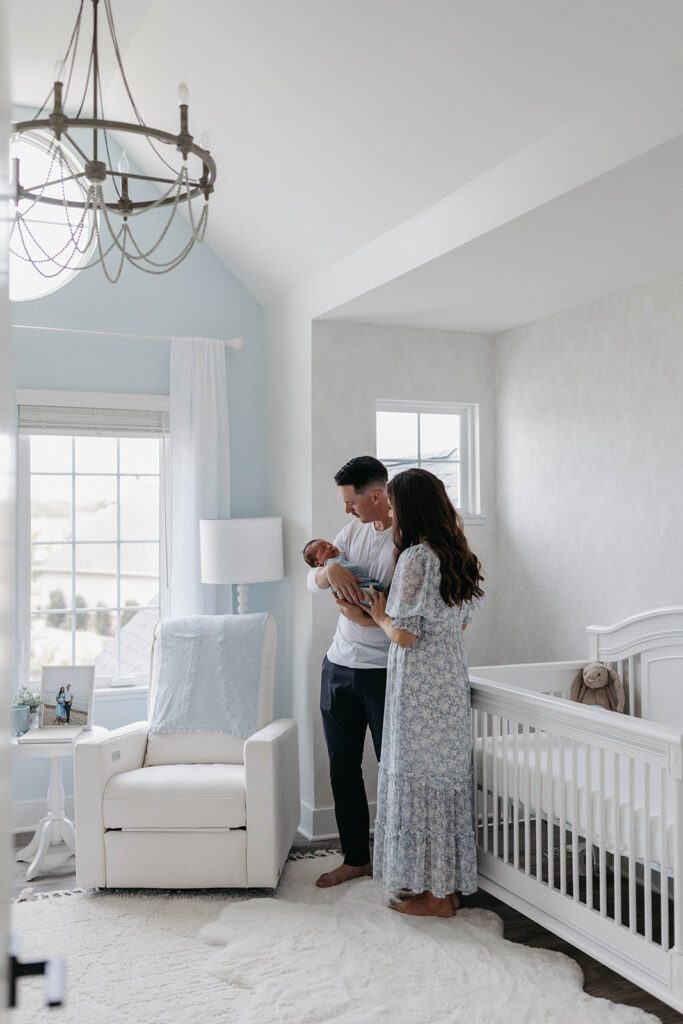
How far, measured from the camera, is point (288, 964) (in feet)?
9.18

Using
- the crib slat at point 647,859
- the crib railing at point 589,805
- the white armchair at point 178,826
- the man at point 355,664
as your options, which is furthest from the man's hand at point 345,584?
the crib slat at point 647,859

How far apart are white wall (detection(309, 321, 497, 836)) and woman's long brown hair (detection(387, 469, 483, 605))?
3.78ft

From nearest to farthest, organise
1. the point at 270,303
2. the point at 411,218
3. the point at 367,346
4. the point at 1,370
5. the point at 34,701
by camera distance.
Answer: the point at 1,370
the point at 411,218
the point at 34,701
the point at 367,346
the point at 270,303

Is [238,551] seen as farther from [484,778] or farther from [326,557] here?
[484,778]

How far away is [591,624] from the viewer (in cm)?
389

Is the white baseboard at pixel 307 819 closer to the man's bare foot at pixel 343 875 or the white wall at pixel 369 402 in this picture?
the white wall at pixel 369 402

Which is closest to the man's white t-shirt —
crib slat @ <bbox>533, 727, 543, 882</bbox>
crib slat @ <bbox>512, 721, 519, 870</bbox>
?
crib slat @ <bbox>512, 721, 519, 870</bbox>

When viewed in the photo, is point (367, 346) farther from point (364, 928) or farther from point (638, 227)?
point (364, 928)

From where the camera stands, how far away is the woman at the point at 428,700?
2.98 meters

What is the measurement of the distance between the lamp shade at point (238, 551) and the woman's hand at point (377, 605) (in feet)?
3.08

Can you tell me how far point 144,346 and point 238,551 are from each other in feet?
3.77

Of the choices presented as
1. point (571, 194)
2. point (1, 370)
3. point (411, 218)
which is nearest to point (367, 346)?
point (411, 218)

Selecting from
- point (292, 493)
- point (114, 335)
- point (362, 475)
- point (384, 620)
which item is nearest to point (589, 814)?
point (384, 620)

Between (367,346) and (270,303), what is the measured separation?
0.65 m
